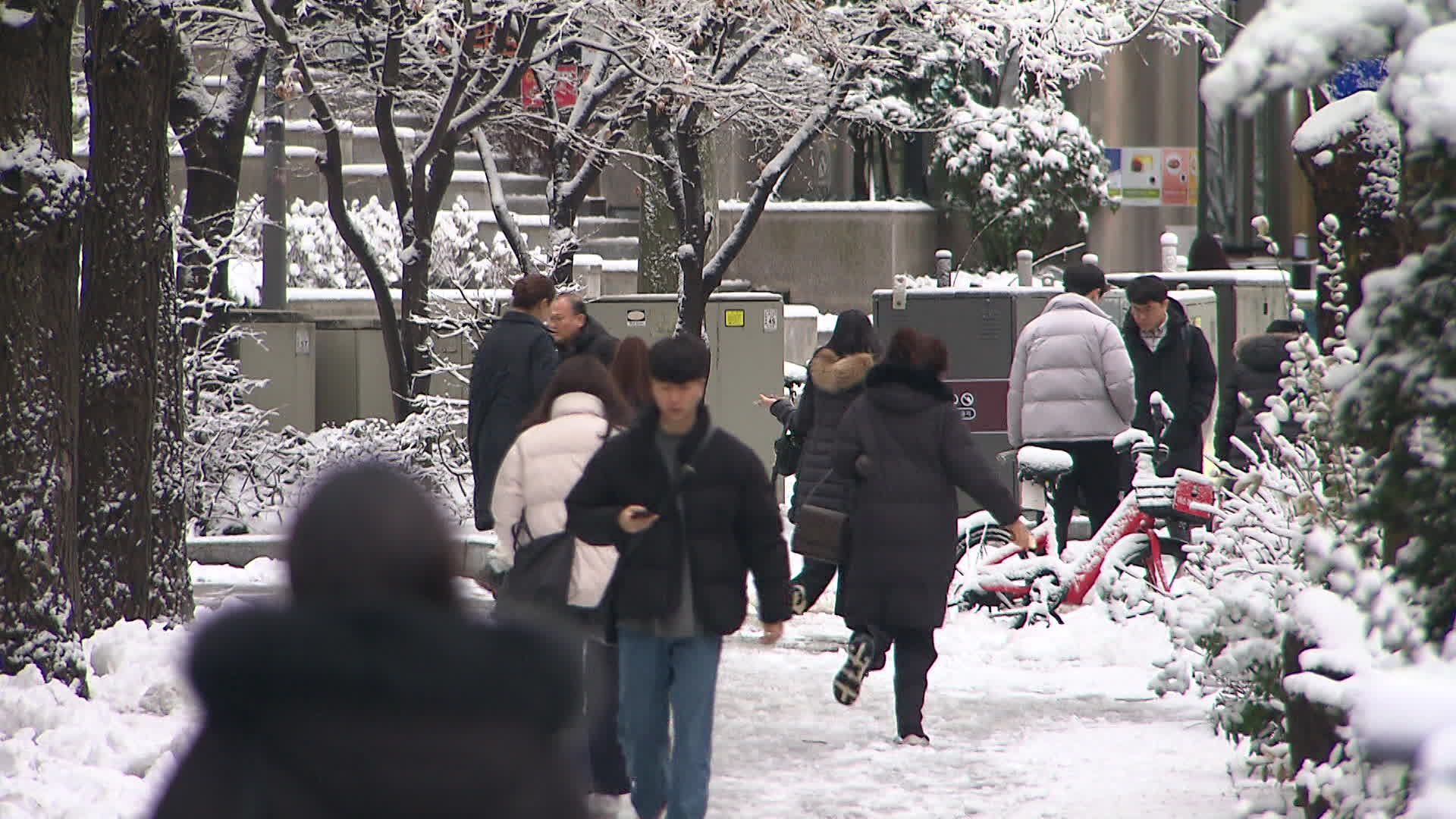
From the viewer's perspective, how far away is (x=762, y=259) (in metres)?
28.3

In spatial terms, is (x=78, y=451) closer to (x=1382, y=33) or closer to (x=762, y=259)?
(x=1382, y=33)

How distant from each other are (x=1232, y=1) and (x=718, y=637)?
844 inches

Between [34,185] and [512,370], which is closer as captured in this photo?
[34,185]

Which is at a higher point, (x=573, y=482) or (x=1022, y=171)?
(x=1022, y=171)

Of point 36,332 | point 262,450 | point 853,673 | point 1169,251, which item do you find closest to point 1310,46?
point 853,673

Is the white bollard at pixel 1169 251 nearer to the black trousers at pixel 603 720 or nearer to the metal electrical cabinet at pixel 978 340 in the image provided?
the metal electrical cabinet at pixel 978 340

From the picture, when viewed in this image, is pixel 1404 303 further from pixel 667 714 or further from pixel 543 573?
pixel 543 573

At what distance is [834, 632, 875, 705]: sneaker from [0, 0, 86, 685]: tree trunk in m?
2.92

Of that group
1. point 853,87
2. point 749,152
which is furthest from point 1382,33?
point 749,152

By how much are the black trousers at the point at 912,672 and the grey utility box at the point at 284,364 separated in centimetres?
949

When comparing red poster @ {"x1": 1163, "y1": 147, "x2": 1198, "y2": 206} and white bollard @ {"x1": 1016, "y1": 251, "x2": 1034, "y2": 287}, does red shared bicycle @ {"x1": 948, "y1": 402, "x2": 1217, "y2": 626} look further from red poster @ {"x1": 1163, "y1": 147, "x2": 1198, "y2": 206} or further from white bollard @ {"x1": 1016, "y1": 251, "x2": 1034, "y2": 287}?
red poster @ {"x1": 1163, "y1": 147, "x2": 1198, "y2": 206}

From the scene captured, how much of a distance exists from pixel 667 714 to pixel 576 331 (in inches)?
153

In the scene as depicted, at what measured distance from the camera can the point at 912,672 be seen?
25.8 feet

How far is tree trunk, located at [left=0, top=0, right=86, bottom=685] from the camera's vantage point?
294 inches
